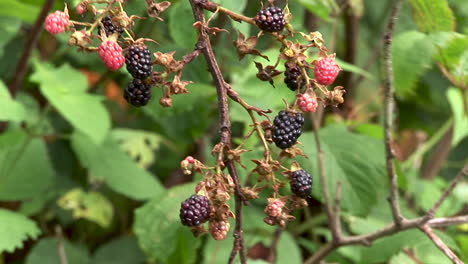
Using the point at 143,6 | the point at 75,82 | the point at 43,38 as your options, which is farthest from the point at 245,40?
the point at 43,38

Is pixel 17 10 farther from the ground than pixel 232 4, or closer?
closer

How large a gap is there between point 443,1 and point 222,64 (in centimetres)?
80

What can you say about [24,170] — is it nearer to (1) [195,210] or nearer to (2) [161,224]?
(2) [161,224]

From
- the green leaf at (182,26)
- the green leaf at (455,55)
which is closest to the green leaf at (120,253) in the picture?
the green leaf at (182,26)

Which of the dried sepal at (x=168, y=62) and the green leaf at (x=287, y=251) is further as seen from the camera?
the green leaf at (x=287, y=251)

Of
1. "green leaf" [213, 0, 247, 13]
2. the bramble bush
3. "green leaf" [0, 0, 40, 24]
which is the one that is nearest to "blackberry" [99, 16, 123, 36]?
the bramble bush

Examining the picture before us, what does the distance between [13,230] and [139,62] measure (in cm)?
85

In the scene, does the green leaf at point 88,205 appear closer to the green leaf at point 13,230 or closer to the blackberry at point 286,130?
the green leaf at point 13,230

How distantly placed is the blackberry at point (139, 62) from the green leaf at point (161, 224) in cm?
71

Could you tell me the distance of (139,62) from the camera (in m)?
0.81

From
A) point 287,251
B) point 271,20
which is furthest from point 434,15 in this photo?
point 287,251

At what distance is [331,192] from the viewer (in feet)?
5.19

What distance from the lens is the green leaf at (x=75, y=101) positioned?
1.63m

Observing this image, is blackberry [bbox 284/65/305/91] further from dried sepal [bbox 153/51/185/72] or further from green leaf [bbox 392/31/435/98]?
green leaf [bbox 392/31/435/98]
